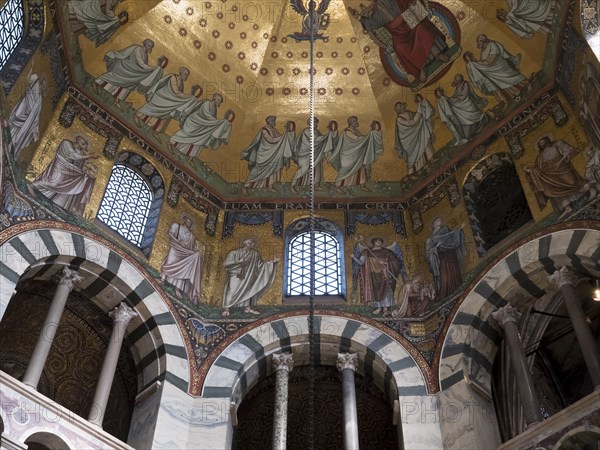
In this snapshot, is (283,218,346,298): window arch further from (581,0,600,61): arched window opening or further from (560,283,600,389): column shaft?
(581,0,600,61): arched window opening

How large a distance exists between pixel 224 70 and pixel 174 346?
6.60 meters

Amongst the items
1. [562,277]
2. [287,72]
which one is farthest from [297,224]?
[562,277]

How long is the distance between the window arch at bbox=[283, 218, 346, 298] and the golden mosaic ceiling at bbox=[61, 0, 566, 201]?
33.6 inches

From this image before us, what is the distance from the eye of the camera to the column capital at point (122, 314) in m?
12.7

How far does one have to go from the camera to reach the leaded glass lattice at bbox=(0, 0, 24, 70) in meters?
12.4

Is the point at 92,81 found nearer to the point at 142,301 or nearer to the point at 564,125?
the point at 142,301

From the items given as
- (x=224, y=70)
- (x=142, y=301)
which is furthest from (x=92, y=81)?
(x=142, y=301)

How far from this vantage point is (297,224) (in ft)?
51.7

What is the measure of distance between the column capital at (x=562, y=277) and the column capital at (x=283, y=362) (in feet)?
14.7

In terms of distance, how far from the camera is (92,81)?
595 inches

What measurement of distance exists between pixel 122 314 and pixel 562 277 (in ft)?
23.3

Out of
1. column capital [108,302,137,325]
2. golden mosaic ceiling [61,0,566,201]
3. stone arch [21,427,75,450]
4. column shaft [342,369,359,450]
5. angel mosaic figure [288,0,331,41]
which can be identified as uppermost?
angel mosaic figure [288,0,331,41]

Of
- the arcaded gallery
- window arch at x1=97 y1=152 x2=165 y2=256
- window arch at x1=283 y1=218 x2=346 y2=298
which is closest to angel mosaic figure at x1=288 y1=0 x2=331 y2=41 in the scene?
the arcaded gallery

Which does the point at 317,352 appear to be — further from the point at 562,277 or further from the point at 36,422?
the point at 36,422
